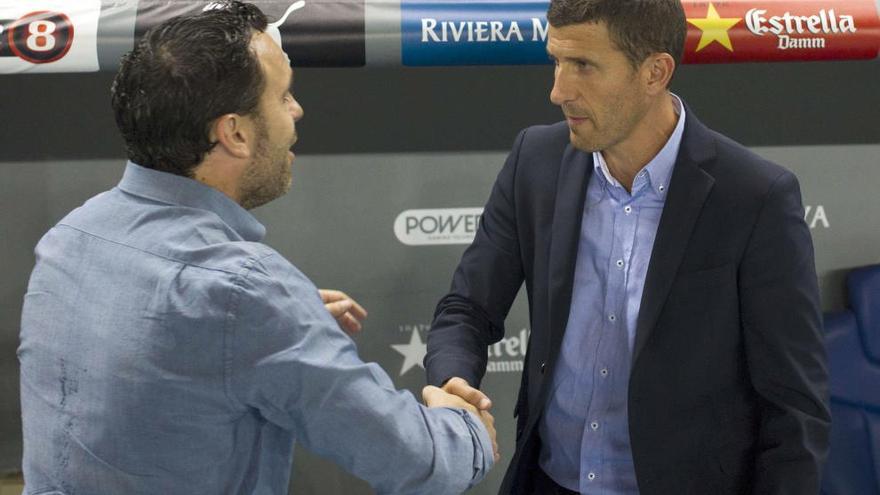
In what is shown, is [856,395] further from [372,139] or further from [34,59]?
[34,59]

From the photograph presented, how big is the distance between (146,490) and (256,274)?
1.02 feet

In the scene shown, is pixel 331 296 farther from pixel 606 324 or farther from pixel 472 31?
Answer: pixel 472 31

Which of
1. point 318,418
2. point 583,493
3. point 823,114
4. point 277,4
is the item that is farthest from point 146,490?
point 823,114

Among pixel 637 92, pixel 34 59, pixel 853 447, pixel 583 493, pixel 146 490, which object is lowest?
pixel 853 447

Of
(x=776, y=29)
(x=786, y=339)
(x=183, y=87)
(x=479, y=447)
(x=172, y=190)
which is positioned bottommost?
(x=479, y=447)

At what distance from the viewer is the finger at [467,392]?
1779 mm

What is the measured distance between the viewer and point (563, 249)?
190 centimetres

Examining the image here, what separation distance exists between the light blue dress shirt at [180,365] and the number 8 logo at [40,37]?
178 cm

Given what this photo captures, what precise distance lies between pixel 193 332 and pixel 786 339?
3.38ft

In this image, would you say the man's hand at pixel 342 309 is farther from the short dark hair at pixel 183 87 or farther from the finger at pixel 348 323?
the short dark hair at pixel 183 87

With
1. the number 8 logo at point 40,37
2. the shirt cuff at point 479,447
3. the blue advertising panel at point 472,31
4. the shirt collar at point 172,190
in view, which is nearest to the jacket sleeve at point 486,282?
the shirt cuff at point 479,447

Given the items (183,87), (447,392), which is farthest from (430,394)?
(183,87)

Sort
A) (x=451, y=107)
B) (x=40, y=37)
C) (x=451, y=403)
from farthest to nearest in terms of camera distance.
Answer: (x=451, y=107) → (x=40, y=37) → (x=451, y=403)

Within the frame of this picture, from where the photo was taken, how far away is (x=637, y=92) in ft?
6.15
